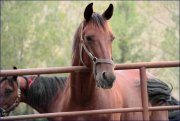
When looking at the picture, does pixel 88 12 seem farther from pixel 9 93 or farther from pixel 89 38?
pixel 9 93

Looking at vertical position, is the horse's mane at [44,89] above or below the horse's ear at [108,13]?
below

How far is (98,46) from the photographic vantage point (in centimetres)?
446

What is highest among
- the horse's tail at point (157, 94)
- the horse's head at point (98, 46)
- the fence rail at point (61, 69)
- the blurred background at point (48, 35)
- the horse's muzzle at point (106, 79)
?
the blurred background at point (48, 35)

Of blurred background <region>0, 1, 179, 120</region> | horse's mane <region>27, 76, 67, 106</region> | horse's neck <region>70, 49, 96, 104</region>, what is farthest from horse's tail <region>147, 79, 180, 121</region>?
blurred background <region>0, 1, 179, 120</region>

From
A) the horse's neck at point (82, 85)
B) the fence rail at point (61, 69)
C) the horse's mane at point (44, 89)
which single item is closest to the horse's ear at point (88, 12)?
the horse's neck at point (82, 85)

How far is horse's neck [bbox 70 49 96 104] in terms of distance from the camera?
4898 mm

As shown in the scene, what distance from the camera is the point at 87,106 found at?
4.92 metres

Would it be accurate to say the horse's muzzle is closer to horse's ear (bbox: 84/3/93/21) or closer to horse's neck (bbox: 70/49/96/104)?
horse's neck (bbox: 70/49/96/104)

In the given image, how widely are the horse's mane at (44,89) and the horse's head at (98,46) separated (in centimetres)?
112

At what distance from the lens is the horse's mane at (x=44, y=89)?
5746 millimetres

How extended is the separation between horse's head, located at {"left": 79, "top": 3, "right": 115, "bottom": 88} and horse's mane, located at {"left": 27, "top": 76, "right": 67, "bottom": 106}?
112 centimetres

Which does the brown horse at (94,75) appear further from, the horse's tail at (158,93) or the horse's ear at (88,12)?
the horse's tail at (158,93)

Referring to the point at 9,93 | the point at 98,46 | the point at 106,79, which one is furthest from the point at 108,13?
the point at 9,93

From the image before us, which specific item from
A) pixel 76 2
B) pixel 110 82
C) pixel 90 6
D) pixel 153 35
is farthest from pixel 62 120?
pixel 153 35
